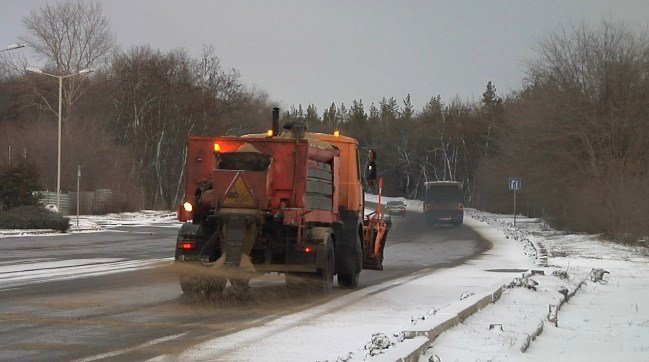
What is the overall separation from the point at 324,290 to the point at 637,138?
33.7 m

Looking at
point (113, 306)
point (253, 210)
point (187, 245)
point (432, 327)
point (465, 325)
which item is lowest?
point (113, 306)

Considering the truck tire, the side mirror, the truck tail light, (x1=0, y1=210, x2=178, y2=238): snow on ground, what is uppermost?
the side mirror

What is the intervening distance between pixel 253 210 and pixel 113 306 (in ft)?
8.16

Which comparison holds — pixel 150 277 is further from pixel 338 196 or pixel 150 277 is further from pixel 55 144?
pixel 55 144

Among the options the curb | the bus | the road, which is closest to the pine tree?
the road

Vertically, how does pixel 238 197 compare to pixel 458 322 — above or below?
above

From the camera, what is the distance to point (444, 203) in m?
60.7

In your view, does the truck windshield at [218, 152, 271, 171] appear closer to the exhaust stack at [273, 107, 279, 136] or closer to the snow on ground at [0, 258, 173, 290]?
the exhaust stack at [273, 107, 279, 136]

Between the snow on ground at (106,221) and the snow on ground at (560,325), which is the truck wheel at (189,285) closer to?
the snow on ground at (560,325)

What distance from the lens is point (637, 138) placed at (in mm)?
45312

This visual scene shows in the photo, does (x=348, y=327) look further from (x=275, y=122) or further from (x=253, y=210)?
(x=275, y=122)

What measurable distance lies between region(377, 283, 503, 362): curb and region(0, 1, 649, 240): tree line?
20.9ft

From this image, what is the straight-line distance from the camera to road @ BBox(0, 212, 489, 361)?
31.9ft

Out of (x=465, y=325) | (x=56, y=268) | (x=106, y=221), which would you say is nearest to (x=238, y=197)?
→ (x=465, y=325)
